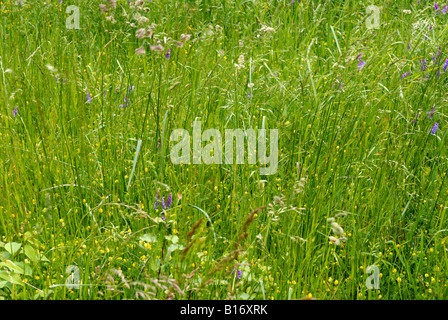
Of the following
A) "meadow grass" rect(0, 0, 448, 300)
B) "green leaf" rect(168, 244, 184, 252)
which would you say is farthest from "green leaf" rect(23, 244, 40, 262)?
"green leaf" rect(168, 244, 184, 252)

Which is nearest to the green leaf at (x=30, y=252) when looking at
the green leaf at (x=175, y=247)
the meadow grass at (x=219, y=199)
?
the meadow grass at (x=219, y=199)

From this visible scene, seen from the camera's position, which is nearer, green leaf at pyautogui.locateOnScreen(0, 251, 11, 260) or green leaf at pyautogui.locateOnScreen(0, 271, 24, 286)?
green leaf at pyautogui.locateOnScreen(0, 271, 24, 286)

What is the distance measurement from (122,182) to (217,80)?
3.07 feet

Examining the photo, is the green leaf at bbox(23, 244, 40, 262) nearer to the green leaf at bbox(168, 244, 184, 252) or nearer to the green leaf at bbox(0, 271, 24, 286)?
the green leaf at bbox(0, 271, 24, 286)

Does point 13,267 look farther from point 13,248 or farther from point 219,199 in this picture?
point 219,199

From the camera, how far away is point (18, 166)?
200 cm

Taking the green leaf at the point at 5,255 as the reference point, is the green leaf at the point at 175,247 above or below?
above

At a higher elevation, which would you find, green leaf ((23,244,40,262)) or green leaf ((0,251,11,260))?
green leaf ((23,244,40,262))

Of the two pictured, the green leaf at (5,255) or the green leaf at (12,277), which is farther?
the green leaf at (5,255)

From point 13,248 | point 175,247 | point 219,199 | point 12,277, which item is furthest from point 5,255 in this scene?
point 219,199

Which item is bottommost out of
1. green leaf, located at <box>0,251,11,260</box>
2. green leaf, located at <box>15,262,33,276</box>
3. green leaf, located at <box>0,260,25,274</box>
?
green leaf, located at <box>15,262,33,276</box>

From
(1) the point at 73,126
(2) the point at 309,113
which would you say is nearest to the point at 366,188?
(2) the point at 309,113

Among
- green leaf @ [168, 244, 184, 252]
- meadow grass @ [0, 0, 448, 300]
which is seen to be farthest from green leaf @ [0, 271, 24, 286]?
green leaf @ [168, 244, 184, 252]

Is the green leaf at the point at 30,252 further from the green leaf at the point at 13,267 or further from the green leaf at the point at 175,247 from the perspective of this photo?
the green leaf at the point at 175,247
